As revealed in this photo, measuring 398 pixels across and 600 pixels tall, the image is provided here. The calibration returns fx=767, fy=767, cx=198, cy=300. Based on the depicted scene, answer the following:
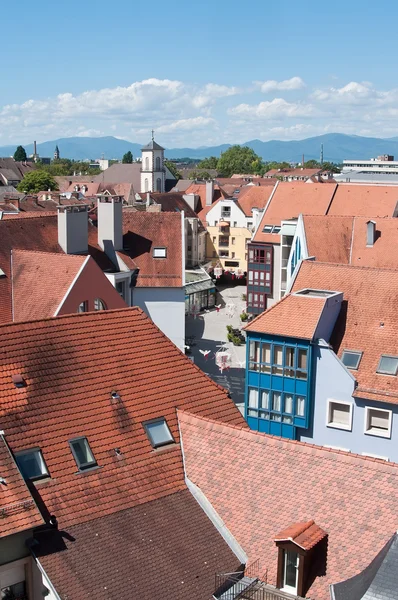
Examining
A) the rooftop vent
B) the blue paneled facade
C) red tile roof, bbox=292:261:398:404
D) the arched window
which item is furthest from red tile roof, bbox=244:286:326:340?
the rooftop vent

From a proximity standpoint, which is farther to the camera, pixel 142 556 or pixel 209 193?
pixel 209 193

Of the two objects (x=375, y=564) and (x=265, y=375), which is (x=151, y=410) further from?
(x=265, y=375)

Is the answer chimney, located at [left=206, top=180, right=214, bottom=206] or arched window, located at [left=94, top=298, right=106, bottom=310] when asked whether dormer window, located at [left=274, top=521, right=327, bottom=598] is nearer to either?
arched window, located at [left=94, top=298, right=106, bottom=310]

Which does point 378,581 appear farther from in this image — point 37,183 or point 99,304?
point 37,183

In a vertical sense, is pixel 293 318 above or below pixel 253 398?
above

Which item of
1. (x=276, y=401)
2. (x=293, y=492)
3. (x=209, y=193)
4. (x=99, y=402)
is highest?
(x=209, y=193)

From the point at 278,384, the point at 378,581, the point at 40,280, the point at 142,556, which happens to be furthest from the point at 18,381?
the point at 40,280
